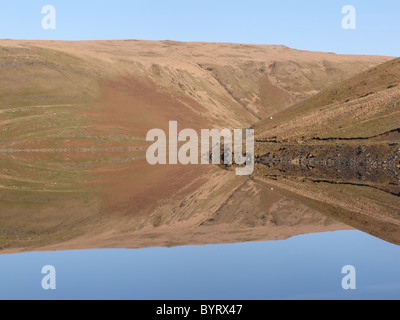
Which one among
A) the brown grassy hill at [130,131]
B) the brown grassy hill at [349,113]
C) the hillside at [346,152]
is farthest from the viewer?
the brown grassy hill at [349,113]

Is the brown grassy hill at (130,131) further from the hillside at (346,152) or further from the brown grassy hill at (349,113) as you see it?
the brown grassy hill at (349,113)

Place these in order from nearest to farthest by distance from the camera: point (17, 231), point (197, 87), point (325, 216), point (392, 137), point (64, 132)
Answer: point (325, 216) < point (17, 231) < point (392, 137) < point (64, 132) < point (197, 87)

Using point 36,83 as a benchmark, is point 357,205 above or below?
below

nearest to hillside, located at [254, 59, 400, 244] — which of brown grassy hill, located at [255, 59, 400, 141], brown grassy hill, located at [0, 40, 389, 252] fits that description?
brown grassy hill, located at [255, 59, 400, 141]

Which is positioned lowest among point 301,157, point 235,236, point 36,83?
point 235,236

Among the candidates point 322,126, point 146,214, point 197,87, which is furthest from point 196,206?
point 197,87

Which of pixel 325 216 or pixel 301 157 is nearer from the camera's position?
pixel 325 216

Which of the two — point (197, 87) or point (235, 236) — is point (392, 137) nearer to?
point (235, 236)

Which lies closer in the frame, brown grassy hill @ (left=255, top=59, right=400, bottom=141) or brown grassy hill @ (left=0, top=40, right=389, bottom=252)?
brown grassy hill @ (left=0, top=40, right=389, bottom=252)

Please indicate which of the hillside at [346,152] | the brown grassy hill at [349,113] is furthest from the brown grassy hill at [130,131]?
the brown grassy hill at [349,113]

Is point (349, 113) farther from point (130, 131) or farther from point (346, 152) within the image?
point (130, 131)

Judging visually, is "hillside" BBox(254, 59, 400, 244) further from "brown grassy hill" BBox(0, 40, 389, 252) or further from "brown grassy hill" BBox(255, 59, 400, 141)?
"brown grassy hill" BBox(0, 40, 389, 252)
